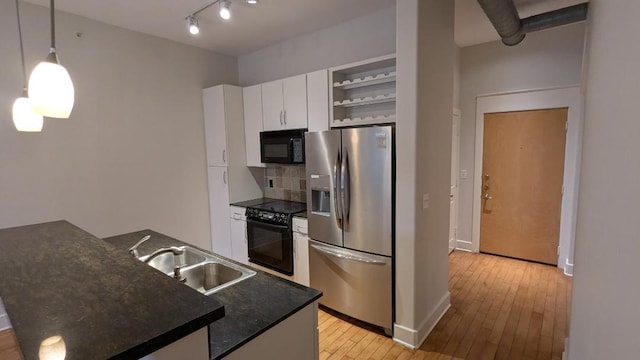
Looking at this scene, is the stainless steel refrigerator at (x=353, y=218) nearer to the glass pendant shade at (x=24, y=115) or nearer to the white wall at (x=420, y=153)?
the white wall at (x=420, y=153)

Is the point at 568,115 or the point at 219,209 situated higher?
the point at 568,115

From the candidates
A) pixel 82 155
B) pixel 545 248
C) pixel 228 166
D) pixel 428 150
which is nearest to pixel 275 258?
pixel 228 166

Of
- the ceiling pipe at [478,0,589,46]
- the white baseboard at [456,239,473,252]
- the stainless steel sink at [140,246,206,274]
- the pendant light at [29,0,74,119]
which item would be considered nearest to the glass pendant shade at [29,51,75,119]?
the pendant light at [29,0,74,119]

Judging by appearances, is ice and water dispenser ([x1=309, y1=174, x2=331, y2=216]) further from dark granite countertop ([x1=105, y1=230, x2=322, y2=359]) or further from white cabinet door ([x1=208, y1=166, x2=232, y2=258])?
white cabinet door ([x1=208, y1=166, x2=232, y2=258])

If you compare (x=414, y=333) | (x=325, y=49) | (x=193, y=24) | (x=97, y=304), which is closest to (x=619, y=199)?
(x=97, y=304)

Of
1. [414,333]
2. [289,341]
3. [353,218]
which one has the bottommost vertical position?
[414,333]

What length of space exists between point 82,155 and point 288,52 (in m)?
2.49

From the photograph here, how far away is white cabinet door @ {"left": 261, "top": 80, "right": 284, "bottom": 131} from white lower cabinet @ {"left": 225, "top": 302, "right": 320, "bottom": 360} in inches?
95.9

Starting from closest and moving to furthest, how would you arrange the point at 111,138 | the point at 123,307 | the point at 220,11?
the point at 123,307 → the point at 220,11 → the point at 111,138

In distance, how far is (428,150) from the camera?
2.34 m

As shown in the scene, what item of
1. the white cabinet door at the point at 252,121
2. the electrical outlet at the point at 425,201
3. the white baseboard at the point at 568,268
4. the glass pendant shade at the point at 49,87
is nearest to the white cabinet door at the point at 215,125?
the white cabinet door at the point at 252,121

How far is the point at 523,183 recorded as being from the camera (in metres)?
3.87

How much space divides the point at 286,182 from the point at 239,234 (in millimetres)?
863

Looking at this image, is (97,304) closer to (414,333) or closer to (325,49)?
(414,333)
